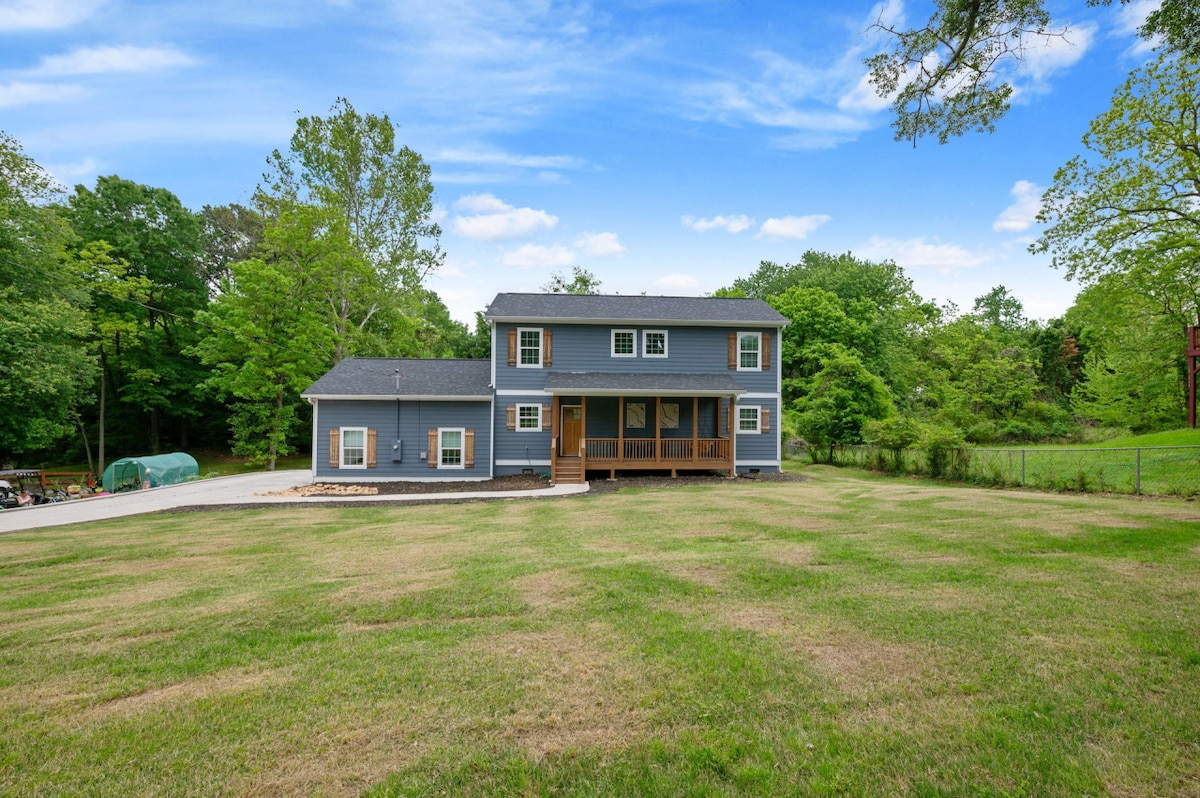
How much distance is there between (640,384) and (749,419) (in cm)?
478

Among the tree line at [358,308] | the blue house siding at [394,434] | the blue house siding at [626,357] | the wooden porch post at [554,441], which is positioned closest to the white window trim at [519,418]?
the wooden porch post at [554,441]

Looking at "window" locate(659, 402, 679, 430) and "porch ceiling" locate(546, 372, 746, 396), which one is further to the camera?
"window" locate(659, 402, 679, 430)

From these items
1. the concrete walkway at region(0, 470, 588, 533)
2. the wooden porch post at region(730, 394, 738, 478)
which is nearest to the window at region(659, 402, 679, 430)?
the wooden porch post at region(730, 394, 738, 478)

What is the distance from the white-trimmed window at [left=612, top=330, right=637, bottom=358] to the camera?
20047mm

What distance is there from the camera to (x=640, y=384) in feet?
60.6

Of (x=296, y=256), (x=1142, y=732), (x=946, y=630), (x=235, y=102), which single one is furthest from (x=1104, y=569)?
(x=296, y=256)

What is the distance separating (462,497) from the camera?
14977mm

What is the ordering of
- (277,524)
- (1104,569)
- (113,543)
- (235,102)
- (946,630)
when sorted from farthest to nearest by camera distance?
1. (235,102)
2. (277,524)
3. (113,543)
4. (1104,569)
5. (946,630)

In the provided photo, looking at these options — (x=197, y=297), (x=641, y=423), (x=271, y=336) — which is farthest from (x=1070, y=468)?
(x=197, y=297)

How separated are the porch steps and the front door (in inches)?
47.1

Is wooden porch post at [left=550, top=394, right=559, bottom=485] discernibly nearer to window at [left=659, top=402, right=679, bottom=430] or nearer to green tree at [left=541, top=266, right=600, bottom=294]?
window at [left=659, top=402, right=679, bottom=430]

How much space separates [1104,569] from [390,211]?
31196 mm

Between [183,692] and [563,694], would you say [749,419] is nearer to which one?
[563,694]

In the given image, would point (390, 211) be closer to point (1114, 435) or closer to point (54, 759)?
point (54, 759)
